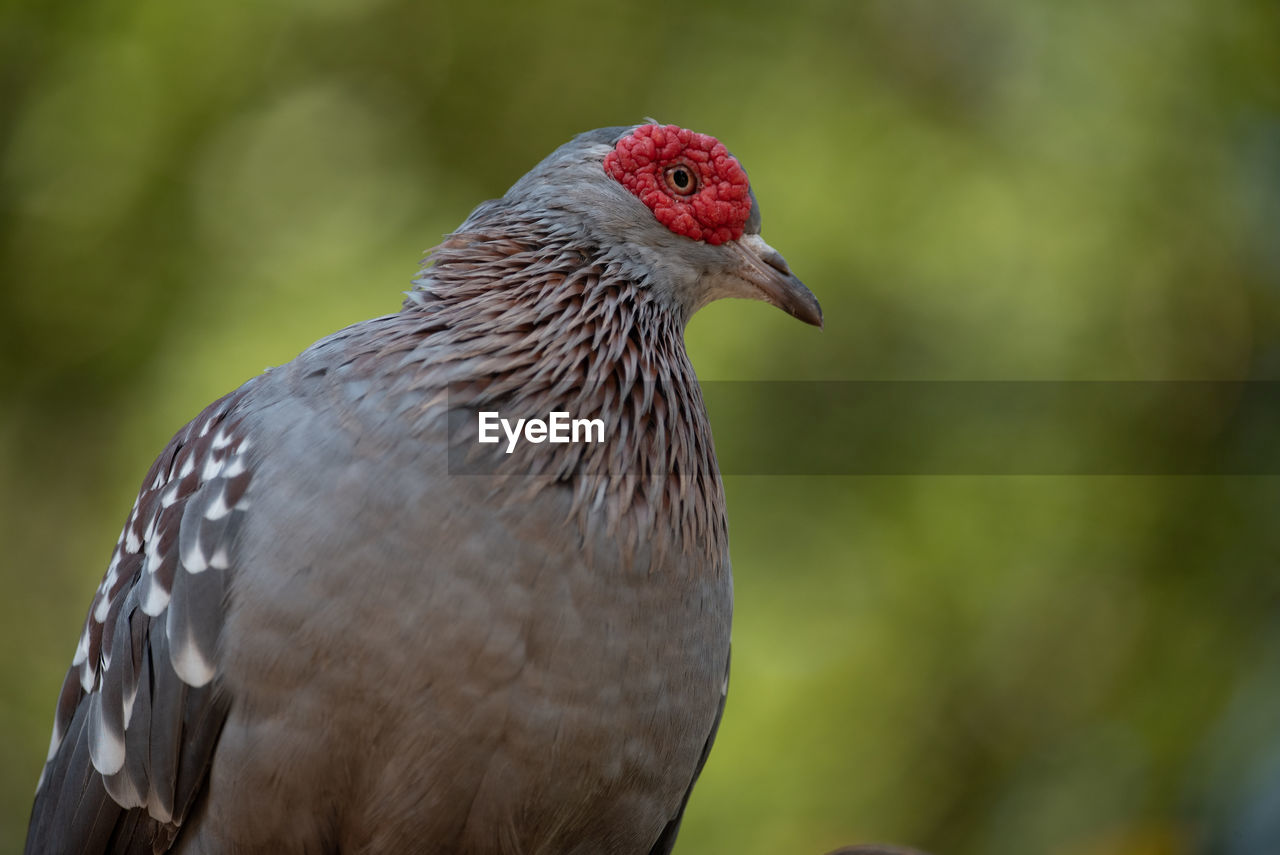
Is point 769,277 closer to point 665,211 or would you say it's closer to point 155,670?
point 665,211

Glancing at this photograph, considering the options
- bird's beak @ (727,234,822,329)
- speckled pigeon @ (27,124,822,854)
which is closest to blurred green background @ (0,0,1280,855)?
bird's beak @ (727,234,822,329)

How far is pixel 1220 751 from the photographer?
14.6 ft

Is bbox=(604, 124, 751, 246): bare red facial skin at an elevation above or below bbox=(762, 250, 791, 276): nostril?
above

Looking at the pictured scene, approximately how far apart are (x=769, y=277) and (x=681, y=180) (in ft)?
0.97

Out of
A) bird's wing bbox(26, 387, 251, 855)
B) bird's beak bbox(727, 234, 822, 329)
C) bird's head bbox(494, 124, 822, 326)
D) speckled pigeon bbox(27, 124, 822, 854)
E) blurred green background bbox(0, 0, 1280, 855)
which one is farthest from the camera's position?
blurred green background bbox(0, 0, 1280, 855)

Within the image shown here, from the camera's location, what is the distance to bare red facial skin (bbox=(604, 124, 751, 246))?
260cm

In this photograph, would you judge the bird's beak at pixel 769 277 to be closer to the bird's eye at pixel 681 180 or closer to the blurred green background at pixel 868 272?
the bird's eye at pixel 681 180

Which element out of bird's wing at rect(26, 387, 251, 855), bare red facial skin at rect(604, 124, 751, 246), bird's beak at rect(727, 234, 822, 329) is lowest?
bird's wing at rect(26, 387, 251, 855)

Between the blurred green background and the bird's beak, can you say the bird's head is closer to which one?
the bird's beak

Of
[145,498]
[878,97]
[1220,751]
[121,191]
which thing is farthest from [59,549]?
[1220,751]

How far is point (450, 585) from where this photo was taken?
215 cm

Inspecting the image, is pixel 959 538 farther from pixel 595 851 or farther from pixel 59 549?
pixel 59 549

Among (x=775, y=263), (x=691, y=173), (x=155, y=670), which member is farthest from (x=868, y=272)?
(x=155, y=670)

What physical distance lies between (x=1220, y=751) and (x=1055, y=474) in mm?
1518
